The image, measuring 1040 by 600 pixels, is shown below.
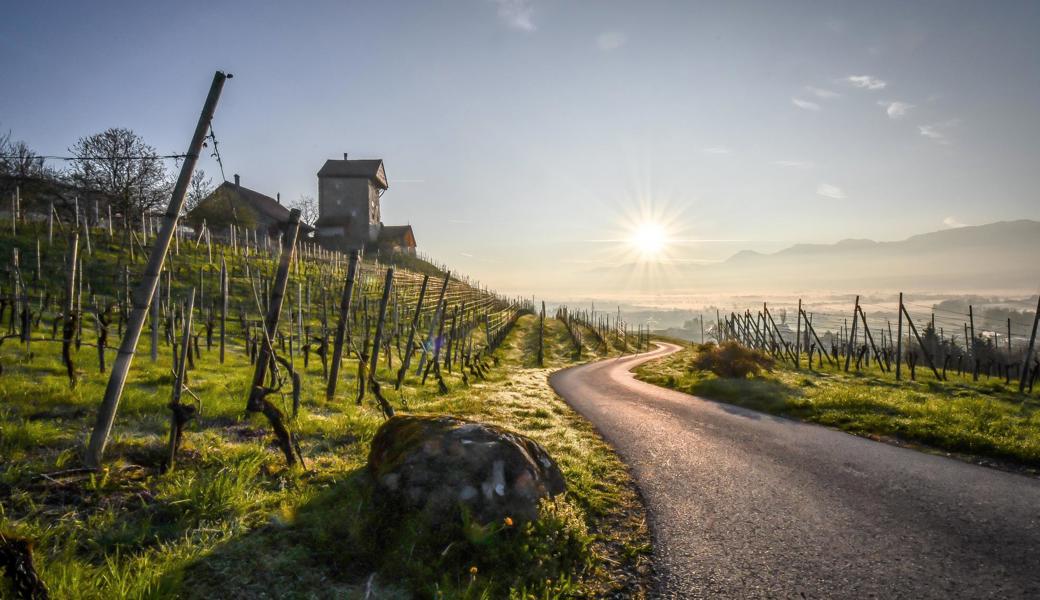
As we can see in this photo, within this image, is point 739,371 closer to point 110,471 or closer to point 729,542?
point 729,542

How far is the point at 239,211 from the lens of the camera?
157ft

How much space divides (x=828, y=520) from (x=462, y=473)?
4.80 metres

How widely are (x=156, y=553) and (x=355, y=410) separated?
5.40m

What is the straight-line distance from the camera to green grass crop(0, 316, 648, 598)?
3505 millimetres

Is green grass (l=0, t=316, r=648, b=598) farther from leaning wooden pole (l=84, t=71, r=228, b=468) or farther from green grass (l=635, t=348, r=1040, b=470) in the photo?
green grass (l=635, t=348, r=1040, b=470)

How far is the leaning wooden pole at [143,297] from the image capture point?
4719mm

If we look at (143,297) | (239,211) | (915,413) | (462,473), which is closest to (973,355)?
(915,413)

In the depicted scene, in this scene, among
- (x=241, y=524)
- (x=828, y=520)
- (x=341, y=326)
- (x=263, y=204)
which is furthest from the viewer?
(x=263, y=204)

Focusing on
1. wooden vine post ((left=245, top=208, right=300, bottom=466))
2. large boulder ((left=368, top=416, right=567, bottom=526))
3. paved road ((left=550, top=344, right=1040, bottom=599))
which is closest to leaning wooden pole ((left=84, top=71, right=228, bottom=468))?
wooden vine post ((left=245, top=208, right=300, bottom=466))

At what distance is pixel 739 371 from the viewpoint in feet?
72.3

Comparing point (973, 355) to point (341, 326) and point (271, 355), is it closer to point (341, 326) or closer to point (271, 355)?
point (341, 326)

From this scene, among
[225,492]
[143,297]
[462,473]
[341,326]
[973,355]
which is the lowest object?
[973,355]

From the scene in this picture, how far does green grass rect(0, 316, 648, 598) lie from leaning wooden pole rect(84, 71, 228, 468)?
0.43 metres

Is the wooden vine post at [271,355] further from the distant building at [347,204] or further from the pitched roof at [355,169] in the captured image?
the pitched roof at [355,169]
